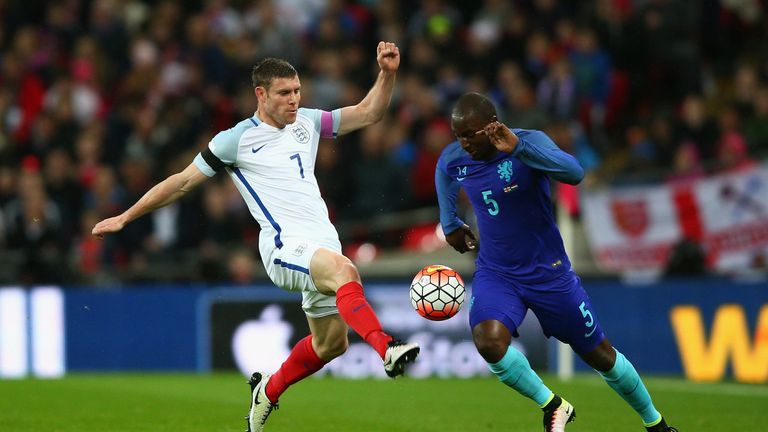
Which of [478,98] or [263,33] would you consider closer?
[478,98]

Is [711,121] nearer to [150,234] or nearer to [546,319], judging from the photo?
[150,234]

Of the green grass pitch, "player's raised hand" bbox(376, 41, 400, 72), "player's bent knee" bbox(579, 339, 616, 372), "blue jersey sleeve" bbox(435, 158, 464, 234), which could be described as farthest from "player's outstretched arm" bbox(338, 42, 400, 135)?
the green grass pitch

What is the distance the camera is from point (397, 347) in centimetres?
742

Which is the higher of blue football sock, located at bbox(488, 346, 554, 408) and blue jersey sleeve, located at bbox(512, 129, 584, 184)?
blue jersey sleeve, located at bbox(512, 129, 584, 184)

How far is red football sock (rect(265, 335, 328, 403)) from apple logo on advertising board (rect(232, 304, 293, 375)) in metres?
7.13

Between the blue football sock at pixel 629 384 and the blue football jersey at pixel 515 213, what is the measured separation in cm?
70

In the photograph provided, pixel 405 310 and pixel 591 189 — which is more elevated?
pixel 591 189

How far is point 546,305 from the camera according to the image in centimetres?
837

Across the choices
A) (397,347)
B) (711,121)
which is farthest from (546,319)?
(711,121)

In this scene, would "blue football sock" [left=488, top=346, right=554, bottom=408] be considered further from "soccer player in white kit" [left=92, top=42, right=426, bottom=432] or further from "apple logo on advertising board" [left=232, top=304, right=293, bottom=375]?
"apple logo on advertising board" [left=232, top=304, right=293, bottom=375]

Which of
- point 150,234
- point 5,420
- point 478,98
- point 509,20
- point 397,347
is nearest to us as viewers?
point 397,347

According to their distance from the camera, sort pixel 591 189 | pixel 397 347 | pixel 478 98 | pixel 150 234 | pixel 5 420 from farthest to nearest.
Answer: pixel 150 234 < pixel 591 189 < pixel 5 420 < pixel 478 98 < pixel 397 347

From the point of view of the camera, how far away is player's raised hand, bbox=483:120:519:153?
7902 millimetres

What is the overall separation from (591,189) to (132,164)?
5.86 m
